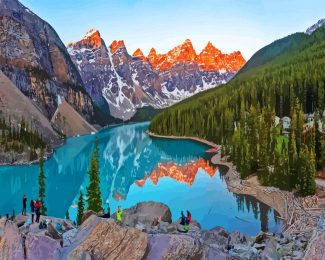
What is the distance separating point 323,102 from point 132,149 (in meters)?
86.5

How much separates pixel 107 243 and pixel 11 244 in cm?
620

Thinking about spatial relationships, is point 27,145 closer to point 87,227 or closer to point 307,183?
point 307,183

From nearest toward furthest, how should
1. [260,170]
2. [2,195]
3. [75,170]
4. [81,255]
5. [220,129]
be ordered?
[81,255] < [260,170] < [2,195] < [75,170] < [220,129]

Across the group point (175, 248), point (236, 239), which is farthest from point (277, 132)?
point (175, 248)

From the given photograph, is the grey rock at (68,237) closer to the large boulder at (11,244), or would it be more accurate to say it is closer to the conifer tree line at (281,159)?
the large boulder at (11,244)

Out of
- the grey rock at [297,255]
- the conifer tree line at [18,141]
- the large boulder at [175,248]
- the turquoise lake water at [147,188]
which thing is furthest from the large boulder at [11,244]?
the conifer tree line at [18,141]

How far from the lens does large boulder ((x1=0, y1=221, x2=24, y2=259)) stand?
2309 cm

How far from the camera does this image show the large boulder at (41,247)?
22.3 metres

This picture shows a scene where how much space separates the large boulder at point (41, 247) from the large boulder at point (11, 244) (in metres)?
0.56

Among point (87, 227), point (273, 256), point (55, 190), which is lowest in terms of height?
point (55, 190)

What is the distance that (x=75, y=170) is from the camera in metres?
131

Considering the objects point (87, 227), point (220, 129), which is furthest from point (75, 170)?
point (87, 227)

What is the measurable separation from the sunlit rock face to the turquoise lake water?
35 centimetres

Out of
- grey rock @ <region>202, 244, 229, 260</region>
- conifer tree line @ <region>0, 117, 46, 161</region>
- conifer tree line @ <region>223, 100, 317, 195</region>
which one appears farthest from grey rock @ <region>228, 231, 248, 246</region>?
conifer tree line @ <region>0, 117, 46, 161</region>
